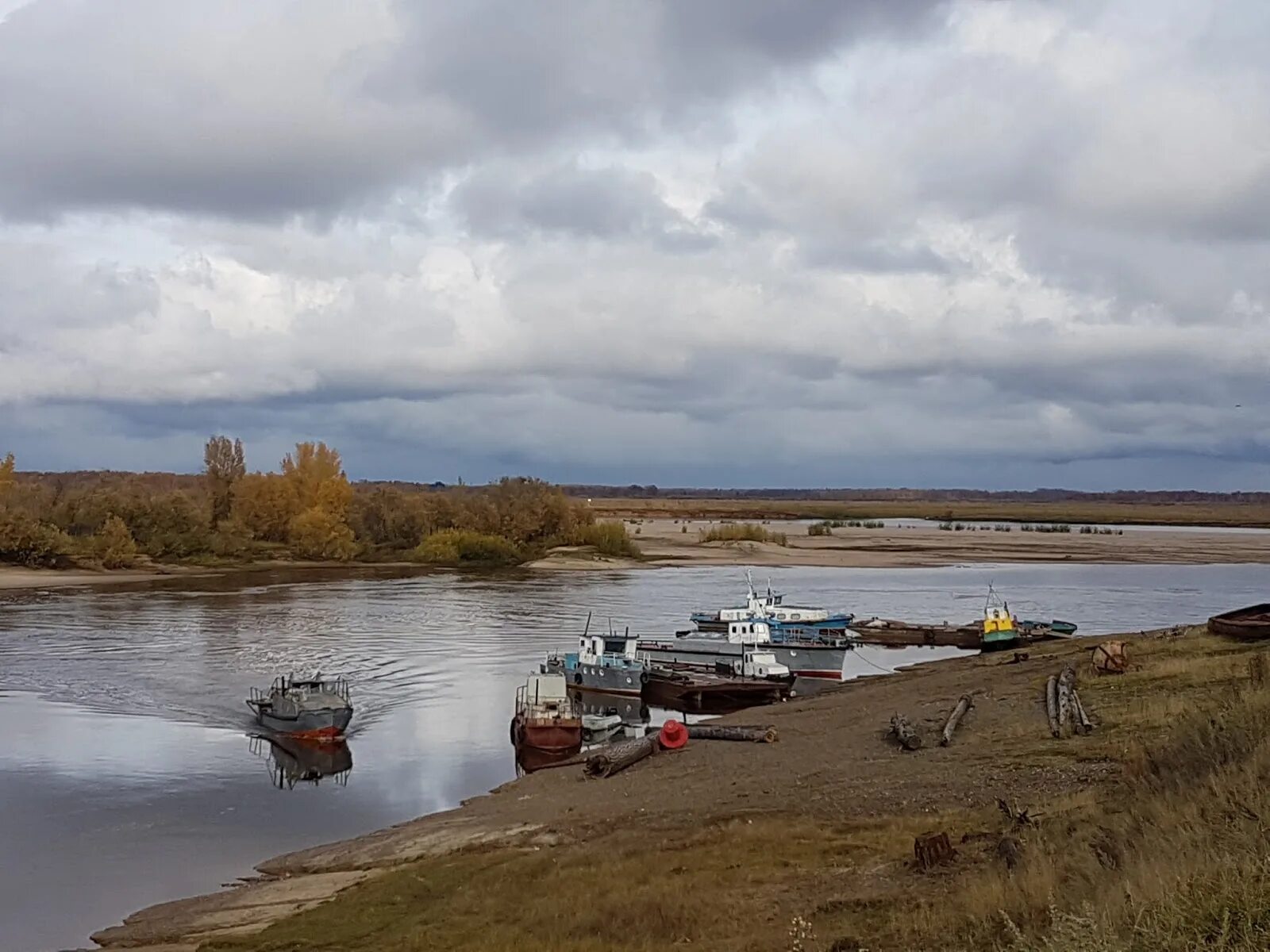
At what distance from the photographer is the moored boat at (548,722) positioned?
1148 inches

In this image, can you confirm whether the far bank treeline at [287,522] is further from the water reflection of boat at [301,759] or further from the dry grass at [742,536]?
the water reflection of boat at [301,759]

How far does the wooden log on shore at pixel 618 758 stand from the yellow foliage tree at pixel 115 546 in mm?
73368

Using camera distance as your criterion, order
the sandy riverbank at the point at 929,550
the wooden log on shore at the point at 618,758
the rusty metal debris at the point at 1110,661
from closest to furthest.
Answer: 1. the wooden log on shore at the point at 618,758
2. the rusty metal debris at the point at 1110,661
3. the sandy riverbank at the point at 929,550

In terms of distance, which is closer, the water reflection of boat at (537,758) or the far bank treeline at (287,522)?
the water reflection of boat at (537,758)

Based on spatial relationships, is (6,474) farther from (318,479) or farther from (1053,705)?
(1053,705)

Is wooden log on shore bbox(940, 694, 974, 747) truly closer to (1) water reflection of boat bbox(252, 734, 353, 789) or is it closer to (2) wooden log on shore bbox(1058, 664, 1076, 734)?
(2) wooden log on shore bbox(1058, 664, 1076, 734)

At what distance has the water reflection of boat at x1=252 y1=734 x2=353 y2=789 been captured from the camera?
Answer: 2780 centimetres

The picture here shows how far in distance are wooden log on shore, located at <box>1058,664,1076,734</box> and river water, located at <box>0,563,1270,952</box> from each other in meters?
12.6

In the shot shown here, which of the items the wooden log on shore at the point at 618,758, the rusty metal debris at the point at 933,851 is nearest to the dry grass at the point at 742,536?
the wooden log on shore at the point at 618,758

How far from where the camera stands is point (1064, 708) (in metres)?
23.3

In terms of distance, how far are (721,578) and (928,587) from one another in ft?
54.2

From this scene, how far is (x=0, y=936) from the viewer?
17.2 m

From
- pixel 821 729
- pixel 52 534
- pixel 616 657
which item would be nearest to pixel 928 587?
pixel 616 657

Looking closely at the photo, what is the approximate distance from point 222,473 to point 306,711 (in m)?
90.3
